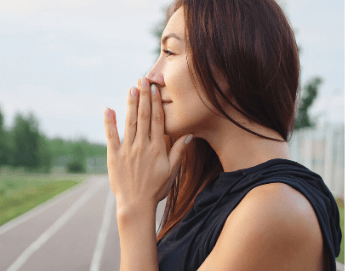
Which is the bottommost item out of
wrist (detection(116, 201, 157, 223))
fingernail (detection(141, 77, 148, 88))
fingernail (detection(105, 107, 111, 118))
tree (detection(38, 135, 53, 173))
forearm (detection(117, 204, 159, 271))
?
tree (detection(38, 135, 53, 173))

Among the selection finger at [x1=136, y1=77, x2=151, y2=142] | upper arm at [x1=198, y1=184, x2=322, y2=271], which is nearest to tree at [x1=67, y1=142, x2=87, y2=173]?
finger at [x1=136, y1=77, x2=151, y2=142]

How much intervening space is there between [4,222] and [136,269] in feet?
34.1

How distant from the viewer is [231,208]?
823 millimetres

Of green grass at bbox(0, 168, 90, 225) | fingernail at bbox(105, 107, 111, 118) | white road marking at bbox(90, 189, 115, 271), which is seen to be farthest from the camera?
green grass at bbox(0, 168, 90, 225)

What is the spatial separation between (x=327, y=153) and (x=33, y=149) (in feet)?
86.9

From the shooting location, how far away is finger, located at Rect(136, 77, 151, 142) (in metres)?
1.02

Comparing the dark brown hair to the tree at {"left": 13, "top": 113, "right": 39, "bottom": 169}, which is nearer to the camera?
the dark brown hair

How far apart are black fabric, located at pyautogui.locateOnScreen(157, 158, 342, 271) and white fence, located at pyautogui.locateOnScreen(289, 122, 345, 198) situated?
7502mm

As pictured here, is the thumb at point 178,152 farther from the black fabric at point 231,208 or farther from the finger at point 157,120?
the black fabric at point 231,208

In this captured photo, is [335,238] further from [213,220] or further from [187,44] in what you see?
[187,44]

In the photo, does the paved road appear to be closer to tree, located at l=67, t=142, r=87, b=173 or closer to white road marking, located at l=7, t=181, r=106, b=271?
white road marking, located at l=7, t=181, r=106, b=271

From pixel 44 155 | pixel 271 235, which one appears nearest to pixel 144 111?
pixel 271 235

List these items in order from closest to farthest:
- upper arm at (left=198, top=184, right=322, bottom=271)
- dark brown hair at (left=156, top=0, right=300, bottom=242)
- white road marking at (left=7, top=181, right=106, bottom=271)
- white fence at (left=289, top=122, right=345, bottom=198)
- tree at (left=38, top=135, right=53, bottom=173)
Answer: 1. upper arm at (left=198, top=184, right=322, bottom=271)
2. dark brown hair at (left=156, top=0, right=300, bottom=242)
3. white road marking at (left=7, top=181, right=106, bottom=271)
4. white fence at (left=289, top=122, right=345, bottom=198)
5. tree at (left=38, top=135, right=53, bottom=173)

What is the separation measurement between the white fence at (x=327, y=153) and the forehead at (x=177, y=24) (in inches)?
300
